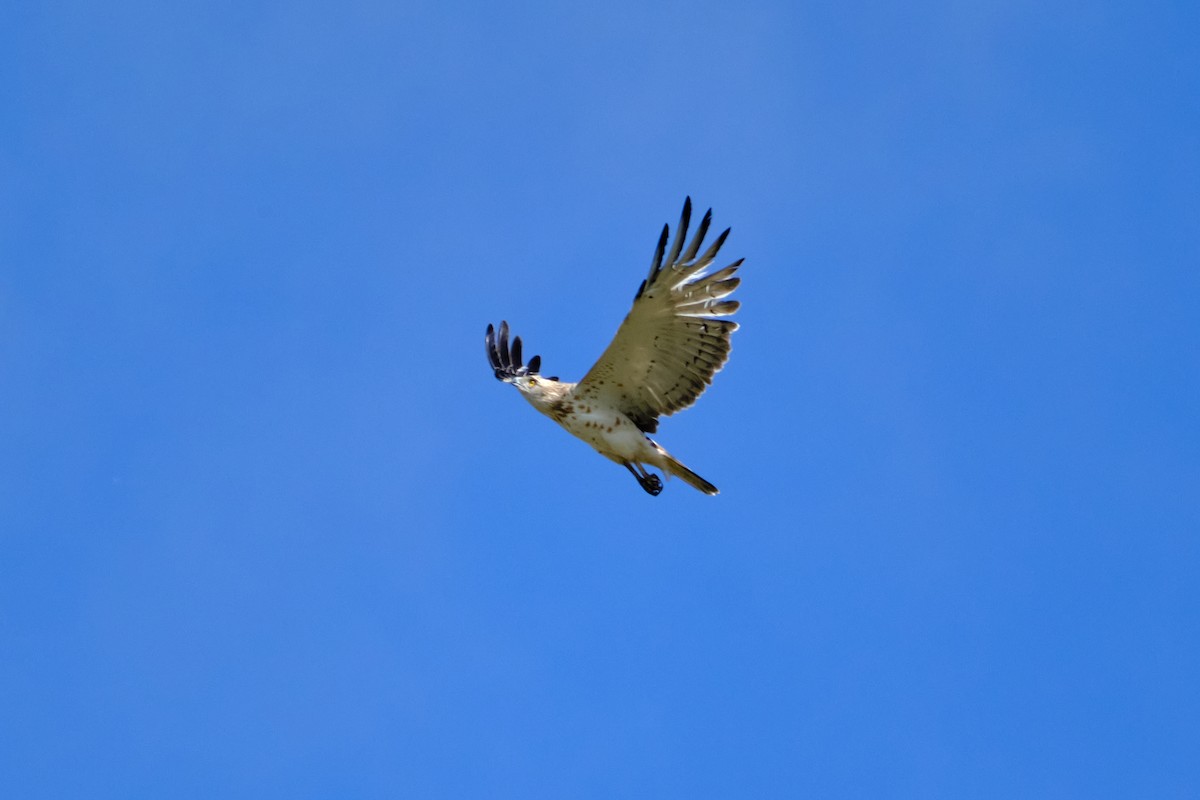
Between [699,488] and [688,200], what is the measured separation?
2681 millimetres

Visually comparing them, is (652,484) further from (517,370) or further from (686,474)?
(517,370)

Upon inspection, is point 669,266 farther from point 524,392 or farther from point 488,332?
point 488,332

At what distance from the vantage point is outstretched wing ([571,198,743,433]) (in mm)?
14016

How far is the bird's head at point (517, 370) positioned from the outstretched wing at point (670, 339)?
0.88ft

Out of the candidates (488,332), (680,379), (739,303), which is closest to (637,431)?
(680,379)

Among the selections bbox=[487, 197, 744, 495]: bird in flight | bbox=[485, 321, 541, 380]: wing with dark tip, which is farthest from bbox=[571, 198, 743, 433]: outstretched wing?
bbox=[485, 321, 541, 380]: wing with dark tip

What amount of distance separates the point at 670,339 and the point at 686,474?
4.10 ft

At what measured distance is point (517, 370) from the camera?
16.3m

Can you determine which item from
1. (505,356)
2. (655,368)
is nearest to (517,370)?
(505,356)

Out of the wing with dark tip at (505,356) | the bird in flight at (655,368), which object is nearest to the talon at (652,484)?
the bird in flight at (655,368)

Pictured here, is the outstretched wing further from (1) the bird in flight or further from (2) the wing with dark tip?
(2) the wing with dark tip

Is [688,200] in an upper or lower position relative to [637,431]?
upper

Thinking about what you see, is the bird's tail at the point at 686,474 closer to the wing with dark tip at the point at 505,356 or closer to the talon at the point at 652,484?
the talon at the point at 652,484

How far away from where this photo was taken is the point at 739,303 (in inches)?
564
